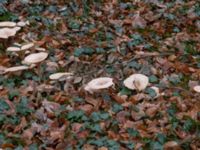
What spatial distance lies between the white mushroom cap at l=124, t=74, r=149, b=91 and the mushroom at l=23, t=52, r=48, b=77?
68 cm

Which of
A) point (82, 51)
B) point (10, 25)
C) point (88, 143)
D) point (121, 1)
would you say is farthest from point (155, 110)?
point (121, 1)

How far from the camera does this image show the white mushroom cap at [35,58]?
3.50m

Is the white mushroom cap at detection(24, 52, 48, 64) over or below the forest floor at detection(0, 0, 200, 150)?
over

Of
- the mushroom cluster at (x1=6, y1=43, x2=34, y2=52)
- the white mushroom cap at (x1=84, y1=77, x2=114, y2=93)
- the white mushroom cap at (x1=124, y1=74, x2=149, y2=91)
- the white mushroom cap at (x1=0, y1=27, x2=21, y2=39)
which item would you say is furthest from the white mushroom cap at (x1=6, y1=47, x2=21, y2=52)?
the white mushroom cap at (x1=124, y1=74, x2=149, y2=91)

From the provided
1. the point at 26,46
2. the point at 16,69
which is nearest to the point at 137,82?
the point at 16,69

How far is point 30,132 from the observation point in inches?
114

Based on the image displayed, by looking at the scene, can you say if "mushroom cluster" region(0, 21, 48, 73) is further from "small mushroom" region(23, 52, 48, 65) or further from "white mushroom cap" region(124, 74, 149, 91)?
"white mushroom cap" region(124, 74, 149, 91)

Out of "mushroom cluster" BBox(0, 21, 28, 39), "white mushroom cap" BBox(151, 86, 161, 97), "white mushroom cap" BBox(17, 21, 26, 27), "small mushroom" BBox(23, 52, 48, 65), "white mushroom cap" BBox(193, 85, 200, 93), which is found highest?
"mushroom cluster" BBox(0, 21, 28, 39)

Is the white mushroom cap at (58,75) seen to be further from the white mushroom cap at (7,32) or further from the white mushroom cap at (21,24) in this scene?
the white mushroom cap at (21,24)

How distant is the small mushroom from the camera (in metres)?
3.50

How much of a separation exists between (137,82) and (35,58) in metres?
0.84

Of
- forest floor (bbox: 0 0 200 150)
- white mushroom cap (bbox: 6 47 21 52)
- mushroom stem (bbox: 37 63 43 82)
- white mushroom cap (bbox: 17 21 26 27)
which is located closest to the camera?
forest floor (bbox: 0 0 200 150)

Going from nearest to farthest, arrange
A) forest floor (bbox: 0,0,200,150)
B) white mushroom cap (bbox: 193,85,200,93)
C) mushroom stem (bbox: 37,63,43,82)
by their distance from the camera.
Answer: forest floor (bbox: 0,0,200,150)
white mushroom cap (bbox: 193,85,200,93)
mushroom stem (bbox: 37,63,43,82)

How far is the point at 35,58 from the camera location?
3.54m
